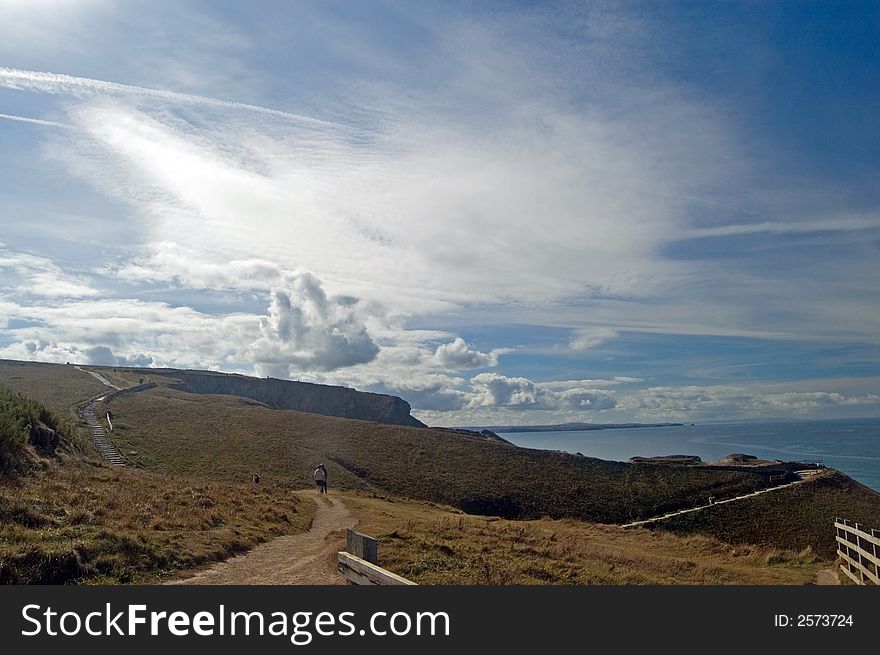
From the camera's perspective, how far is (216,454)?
5122cm

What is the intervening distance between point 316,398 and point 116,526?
549 ft

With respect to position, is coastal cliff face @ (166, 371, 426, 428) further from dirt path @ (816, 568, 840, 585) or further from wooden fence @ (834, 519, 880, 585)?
wooden fence @ (834, 519, 880, 585)

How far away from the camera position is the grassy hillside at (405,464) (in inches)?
1988

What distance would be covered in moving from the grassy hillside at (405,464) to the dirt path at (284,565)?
1053 inches

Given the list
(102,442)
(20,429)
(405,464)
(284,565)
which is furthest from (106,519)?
(405,464)

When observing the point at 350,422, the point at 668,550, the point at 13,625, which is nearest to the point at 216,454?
the point at 350,422

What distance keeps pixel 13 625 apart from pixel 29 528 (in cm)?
684

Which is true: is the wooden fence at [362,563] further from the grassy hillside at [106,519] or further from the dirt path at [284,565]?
the grassy hillside at [106,519]

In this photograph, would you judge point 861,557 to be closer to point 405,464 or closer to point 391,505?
point 391,505

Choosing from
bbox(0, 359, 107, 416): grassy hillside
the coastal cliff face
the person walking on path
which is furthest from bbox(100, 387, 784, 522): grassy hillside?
the coastal cliff face

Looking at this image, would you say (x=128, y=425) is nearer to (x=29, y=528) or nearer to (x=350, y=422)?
(x=350, y=422)

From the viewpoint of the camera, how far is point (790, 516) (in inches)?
1991

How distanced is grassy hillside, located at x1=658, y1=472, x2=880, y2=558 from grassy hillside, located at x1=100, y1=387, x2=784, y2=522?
426 centimetres

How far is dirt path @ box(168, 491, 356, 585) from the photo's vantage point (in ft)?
42.0
